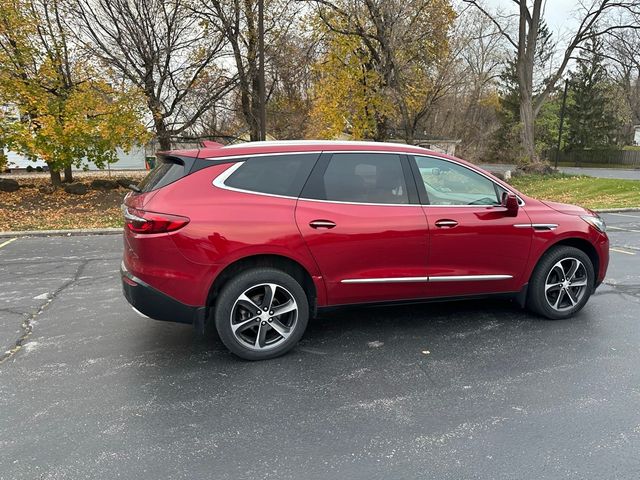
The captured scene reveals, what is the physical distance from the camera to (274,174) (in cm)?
367

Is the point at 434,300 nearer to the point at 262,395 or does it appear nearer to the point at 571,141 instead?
the point at 262,395

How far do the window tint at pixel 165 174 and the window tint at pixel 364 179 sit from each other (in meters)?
1.07

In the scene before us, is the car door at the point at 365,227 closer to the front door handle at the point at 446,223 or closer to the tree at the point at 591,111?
the front door handle at the point at 446,223

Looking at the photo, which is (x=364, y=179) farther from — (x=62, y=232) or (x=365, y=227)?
(x=62, y=232)

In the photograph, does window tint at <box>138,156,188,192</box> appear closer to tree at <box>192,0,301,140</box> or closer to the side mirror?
the side mirror

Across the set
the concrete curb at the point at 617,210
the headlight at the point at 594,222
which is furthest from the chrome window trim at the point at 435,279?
the concrete curb at the point at 617,210

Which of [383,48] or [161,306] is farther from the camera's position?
[383,48]

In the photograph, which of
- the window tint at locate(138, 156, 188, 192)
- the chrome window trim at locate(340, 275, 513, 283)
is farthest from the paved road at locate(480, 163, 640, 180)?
the window tint at locate(138, 156, 188, 192)

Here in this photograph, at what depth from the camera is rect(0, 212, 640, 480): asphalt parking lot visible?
8.21 feet

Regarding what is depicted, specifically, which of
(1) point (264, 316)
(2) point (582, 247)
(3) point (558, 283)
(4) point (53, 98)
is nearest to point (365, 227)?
(1) point (264, 316)

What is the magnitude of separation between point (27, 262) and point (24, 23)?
10.9m

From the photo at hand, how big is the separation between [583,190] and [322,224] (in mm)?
19323

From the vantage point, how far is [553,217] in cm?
434

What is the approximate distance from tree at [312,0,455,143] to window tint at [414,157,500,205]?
54.5 ft
